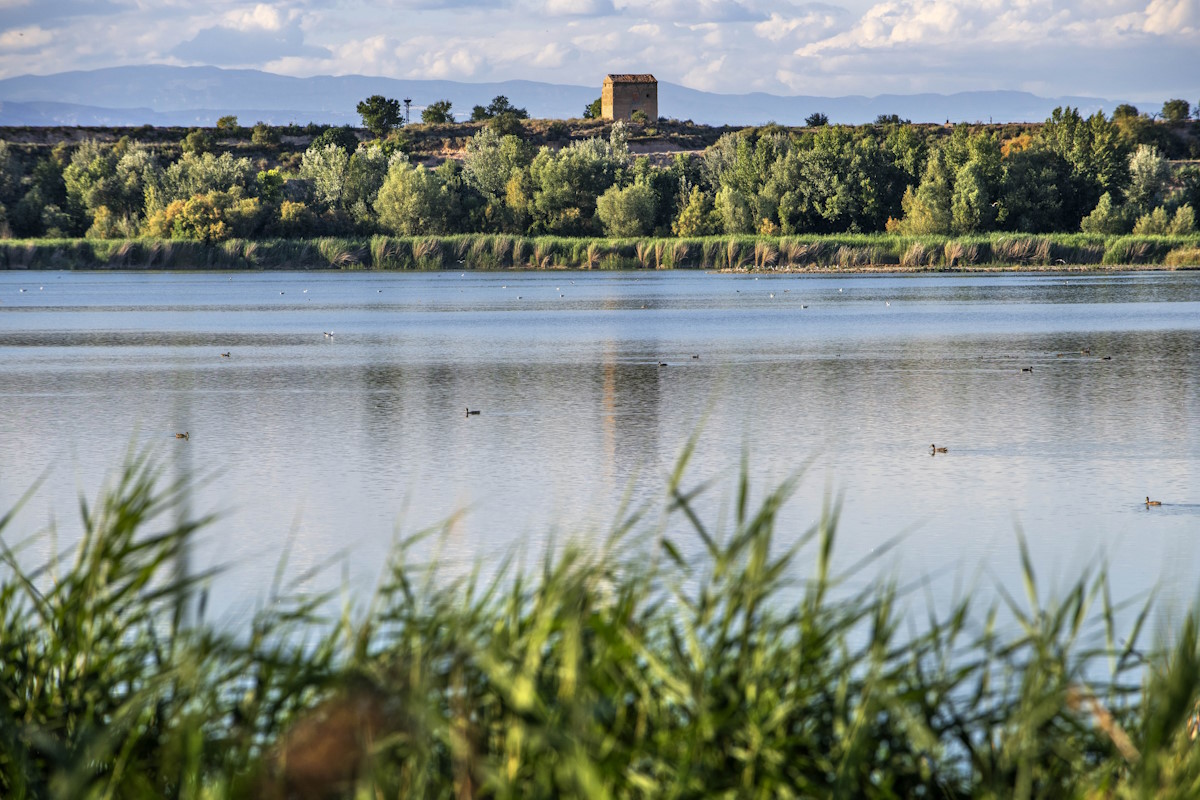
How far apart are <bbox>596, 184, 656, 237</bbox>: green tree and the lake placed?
3250 centimetres

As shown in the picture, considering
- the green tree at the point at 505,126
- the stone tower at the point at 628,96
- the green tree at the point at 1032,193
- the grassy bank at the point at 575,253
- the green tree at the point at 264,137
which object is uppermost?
the stone tower at the point at 628,96

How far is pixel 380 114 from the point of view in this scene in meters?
100

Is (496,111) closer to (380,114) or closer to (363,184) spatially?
(380,114)

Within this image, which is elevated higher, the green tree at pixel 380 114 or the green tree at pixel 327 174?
the green tree at pixel 380 114

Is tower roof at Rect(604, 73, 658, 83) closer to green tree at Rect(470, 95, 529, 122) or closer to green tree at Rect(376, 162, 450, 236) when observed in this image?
green tree at Rect(470, 95, 529, 122)

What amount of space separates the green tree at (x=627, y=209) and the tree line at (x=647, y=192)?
6 centimetres

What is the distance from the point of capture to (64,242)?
5928 cm

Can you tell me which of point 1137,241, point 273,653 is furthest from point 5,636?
point 1137,241

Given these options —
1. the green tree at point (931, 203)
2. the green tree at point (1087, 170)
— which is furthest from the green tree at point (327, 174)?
the green tree at point (1087, 170)

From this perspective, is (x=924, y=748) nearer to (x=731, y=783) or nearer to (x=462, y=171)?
(x=731, y=783)

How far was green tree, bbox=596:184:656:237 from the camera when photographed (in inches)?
2450

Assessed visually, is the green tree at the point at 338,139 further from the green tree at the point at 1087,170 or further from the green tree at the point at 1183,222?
the green tree at the point at 1183,222

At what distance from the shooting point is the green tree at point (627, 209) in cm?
6222

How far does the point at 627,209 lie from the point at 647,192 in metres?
1.28
